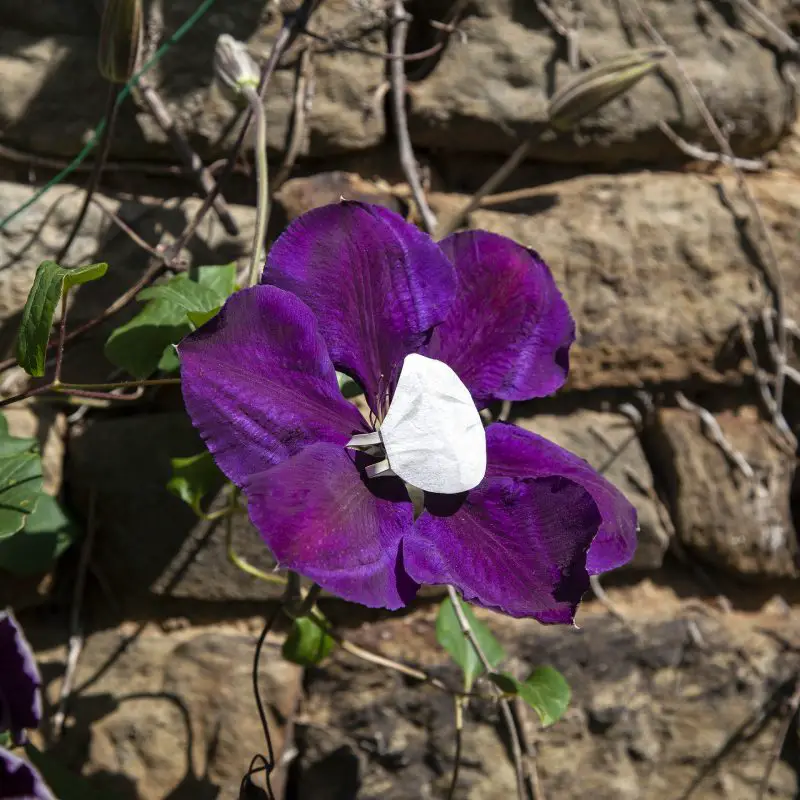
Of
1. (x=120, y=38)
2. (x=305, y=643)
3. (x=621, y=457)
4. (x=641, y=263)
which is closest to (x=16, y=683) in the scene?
(x=305, y=643)

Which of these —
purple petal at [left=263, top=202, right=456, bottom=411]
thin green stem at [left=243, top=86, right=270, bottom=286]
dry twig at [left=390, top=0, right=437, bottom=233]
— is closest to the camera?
purple petal at [left=263, top=202, right=456, bottom=411]

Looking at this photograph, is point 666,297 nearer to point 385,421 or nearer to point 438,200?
point 438,200

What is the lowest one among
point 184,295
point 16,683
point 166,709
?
point 166,709

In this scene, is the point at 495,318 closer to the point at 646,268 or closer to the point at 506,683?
the point at 506,683

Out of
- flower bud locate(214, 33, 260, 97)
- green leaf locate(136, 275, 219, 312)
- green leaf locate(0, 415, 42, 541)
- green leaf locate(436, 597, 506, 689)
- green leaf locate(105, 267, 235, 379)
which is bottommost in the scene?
green leaf locate(436, 597, 506, 689)

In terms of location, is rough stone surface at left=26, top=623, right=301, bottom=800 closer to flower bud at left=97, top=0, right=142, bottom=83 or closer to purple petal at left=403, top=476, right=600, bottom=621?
purple petal at left=403, top=476, right=600, bottom=621

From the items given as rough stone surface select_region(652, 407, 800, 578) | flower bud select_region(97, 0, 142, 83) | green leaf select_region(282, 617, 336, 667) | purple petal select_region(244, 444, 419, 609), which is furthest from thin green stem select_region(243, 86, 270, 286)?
rough stone surface select_region(652, 407, 800, 578)
